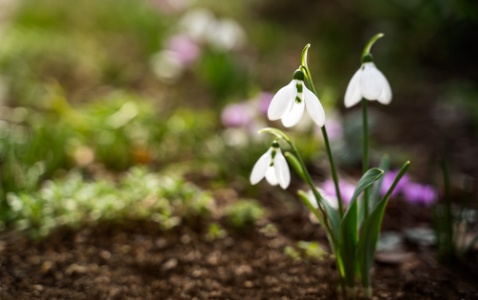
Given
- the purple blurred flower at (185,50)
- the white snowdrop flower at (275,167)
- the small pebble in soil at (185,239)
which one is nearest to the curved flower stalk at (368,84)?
the white snowdrop flower at (275,167)

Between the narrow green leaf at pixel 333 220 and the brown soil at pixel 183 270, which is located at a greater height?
the narrow green leaf at pixel 333 220

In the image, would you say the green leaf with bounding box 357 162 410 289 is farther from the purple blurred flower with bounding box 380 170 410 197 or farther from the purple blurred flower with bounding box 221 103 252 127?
the purple blurred flower with bounding box 221 103 252 127

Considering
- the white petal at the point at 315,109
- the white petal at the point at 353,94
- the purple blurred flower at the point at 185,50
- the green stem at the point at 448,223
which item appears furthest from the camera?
the purple blurred flower at the point at 185,50

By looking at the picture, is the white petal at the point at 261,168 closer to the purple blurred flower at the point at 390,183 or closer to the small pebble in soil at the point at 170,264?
the small pebble in soil at the point at 170,264

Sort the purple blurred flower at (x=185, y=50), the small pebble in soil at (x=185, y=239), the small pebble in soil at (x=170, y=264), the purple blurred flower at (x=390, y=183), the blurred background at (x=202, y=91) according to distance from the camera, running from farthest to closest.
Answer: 1. the purple blurred flower at (x=185, y=50)
2. the blurred background at (x=202, y=91)
3. the purple blurred flower at (x=390, y=183)
4. the small pebble in soil at (x=185, y=239)
5. the small pebble in soil at (x=170, y=264)

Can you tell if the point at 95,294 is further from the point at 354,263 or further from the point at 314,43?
the point at 314,43

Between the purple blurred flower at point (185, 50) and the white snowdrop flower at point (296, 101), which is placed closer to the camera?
the white snowdrop flower at point (296, 101)
